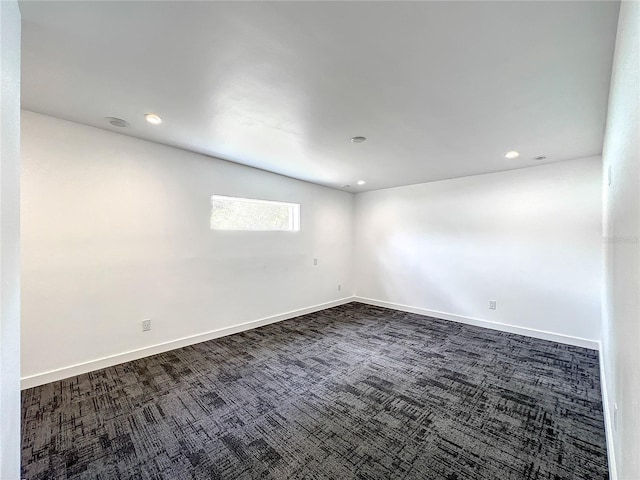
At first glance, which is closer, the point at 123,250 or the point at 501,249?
the point at 123,250

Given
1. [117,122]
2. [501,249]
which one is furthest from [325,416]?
[501,249]

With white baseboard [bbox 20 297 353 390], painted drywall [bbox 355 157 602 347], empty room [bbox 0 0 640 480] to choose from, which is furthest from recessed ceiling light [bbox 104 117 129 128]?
painted drywall [bbox 355 157 602 347]

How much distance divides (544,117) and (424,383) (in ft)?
8.68

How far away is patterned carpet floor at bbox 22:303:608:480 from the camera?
1.62 meters

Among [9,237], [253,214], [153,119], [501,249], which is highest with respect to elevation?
[153,119]

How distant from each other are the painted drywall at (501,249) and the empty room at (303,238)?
0.11ft

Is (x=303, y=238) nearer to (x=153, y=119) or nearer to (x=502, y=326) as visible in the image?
(x=153, y=119)

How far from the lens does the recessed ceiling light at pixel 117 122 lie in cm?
249

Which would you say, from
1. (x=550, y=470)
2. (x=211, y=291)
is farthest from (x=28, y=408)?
(x=550, y=470)

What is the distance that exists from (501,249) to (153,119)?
15.7 ft

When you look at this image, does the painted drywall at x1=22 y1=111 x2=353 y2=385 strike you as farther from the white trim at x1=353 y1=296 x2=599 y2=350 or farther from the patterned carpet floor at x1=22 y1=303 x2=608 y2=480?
the white trim at x1=353 y1=296 x2=599 y2=350

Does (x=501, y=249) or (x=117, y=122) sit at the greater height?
(x=117, y=122)

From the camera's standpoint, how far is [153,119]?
8.06 ft

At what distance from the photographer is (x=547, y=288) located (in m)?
3.66
